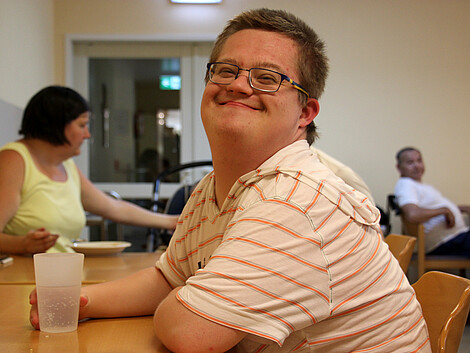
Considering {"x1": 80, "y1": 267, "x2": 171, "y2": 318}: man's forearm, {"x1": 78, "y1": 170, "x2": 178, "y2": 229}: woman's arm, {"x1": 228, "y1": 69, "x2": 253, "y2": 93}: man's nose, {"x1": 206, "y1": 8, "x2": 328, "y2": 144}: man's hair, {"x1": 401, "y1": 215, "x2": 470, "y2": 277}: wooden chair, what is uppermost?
{"x1": 206, "y1": 8, "x2": 328, "y2": 144}: man's hair

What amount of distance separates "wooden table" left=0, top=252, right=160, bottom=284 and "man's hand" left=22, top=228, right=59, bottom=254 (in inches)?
1.5

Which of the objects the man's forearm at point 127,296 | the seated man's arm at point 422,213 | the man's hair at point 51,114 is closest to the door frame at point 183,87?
the seated man's arm at point 422,213

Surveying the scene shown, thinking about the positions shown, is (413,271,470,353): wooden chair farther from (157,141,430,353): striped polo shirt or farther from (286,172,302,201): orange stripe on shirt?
(286,172,302,201): orange stripe on shirt

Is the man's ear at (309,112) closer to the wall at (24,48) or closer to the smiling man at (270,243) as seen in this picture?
the smiling man at (270,243)

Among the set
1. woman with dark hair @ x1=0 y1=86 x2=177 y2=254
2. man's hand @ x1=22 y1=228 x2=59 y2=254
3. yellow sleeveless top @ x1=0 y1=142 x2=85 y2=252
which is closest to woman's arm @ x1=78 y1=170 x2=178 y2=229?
woman with dark hair @ x1=0 y1=86 x2=177 y2=254

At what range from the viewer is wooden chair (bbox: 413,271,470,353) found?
0.92 m

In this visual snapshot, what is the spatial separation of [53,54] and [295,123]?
4388 millimetres

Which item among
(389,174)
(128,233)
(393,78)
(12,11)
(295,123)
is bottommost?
(128,233)

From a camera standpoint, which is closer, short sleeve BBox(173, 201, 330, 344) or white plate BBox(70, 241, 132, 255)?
short sleeve BBox(173, 201, 330, 344)

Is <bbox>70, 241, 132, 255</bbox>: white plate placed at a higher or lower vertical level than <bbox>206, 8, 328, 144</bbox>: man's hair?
lower

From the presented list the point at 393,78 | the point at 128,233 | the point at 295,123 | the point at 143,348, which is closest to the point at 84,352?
the point at 143,348

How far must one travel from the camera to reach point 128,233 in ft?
16.7

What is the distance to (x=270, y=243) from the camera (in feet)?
2.44

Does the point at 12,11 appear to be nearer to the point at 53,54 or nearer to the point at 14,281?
the point at 53,54
